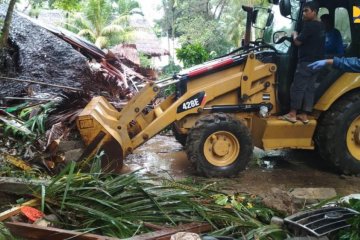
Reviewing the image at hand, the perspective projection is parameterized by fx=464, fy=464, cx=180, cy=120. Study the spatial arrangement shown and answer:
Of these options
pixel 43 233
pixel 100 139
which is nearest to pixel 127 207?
pixel 43 233

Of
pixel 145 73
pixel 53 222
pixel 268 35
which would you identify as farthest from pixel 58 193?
pixel 145 73

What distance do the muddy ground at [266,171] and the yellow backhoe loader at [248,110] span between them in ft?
0.88

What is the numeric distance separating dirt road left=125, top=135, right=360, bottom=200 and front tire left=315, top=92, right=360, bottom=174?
253 mm

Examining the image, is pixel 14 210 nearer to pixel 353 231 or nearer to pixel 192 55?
pixel 353 231

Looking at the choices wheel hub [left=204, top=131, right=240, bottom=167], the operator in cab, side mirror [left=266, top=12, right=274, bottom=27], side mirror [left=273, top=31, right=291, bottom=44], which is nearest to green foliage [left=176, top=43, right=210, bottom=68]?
side mirror [left=266, top=12, right=274, bottom=27]

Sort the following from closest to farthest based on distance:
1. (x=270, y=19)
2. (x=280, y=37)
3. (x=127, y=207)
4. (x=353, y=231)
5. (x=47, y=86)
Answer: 1. (x=353, y=231)
2. (x=127, y=207)
3. (x=280, y=37)
4. (x=270, y=19)
5. (x=47, y=86)

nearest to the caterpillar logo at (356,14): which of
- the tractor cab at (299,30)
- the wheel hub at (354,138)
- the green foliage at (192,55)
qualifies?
the tractor cab at (299,30)

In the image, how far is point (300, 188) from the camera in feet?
19.9

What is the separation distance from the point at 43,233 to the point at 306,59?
434 cm

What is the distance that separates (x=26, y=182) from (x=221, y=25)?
3242 centimetres

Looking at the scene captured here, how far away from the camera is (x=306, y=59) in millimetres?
6445

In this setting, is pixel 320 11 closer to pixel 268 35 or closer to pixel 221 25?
pixel 268 35

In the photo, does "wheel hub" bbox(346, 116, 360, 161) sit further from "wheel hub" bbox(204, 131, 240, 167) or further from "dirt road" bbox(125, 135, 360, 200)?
"wheel hub" bbox(204, 131, 240, 167)

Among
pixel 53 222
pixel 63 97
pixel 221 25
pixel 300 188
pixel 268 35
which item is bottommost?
pixel 300 188
